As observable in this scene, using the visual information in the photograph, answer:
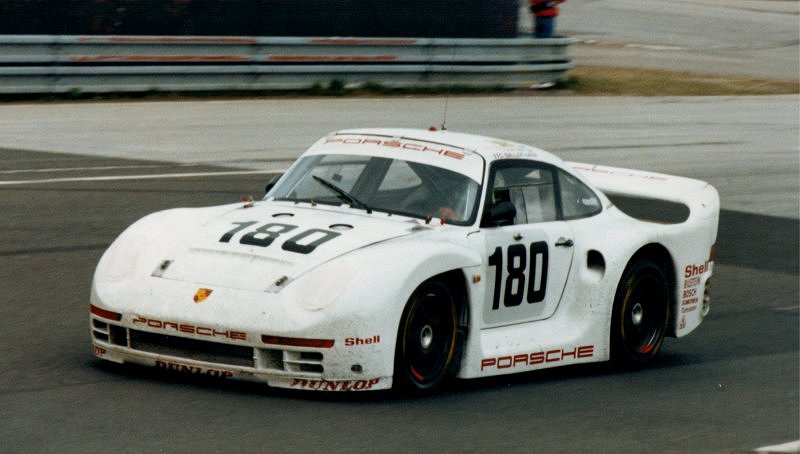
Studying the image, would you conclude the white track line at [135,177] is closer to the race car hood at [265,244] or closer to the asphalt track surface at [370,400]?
the asphalt track surface at [370,400]

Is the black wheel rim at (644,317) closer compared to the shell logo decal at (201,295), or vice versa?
the shell logo decal at (201,295)

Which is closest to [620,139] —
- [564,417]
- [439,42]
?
[439,42]

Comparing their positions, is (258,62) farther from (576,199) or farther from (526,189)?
(526,189)

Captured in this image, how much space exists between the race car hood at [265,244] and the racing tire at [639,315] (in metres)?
1.58

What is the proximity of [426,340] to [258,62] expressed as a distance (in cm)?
1434

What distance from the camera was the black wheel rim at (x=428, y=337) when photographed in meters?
6.76

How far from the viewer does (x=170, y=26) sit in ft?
66.0

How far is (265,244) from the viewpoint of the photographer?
6.86 meters

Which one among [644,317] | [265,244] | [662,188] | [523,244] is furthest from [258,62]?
[265,244]

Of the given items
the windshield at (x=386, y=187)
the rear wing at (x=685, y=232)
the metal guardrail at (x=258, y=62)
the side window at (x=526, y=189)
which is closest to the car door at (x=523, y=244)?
the side window at (x=526, y=189)

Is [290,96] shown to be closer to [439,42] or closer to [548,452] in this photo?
[439,42]

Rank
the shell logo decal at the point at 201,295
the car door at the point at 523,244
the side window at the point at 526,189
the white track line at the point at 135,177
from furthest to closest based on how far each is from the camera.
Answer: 1. the white track line at the point at 135,177
2. the side window at the point at 526,189
3. the car door at the point at 523,244
4. the shell logo decal at the point at 201,295

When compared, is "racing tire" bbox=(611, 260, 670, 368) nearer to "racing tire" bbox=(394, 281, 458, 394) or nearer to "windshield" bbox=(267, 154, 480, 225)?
"windshield" bbox=(267, 154, 480, 225)

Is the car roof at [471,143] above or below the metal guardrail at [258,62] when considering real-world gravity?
above
